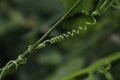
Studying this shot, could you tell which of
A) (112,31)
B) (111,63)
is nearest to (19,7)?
(112,31)

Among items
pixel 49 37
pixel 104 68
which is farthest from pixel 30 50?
pixel 49 37

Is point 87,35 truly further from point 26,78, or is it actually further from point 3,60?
point 3,60

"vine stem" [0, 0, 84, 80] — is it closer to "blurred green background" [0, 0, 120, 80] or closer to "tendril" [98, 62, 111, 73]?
"tendril" [98, 62, 111, 73]

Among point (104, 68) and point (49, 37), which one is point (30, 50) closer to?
point (104, 68)

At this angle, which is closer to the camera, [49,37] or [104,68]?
[104,68]

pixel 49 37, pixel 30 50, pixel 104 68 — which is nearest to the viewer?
pixel 30 50

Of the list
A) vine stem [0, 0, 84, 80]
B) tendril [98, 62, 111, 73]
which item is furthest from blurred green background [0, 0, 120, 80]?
vine stem [0, 0, 84, 80]

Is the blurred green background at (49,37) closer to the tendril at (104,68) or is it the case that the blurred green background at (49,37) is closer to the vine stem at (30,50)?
the tendril at (104,68)

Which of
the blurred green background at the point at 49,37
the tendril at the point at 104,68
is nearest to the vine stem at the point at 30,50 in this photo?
the tendril at the point at 104,68

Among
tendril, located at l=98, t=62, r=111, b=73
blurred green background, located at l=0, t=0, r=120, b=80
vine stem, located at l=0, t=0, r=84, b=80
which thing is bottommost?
vine stem, located at l=0, t=0, r=84, b=80
